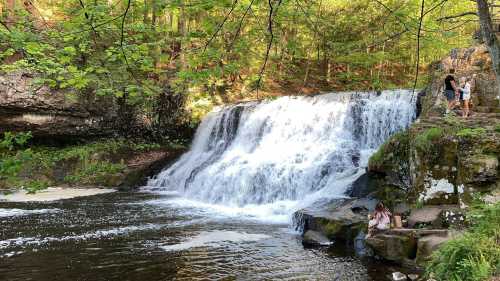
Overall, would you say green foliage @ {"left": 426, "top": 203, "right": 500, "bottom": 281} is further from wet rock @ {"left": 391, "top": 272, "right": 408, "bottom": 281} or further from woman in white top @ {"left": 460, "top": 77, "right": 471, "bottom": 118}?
woman in white top @ {"left": 460, "top": 77, "right": 471, "bottom": 118}

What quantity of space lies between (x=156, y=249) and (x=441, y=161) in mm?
6332

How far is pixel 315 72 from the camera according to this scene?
30.3 meters

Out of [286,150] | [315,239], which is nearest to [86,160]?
[286,150]

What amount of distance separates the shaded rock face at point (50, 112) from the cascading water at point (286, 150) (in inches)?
183

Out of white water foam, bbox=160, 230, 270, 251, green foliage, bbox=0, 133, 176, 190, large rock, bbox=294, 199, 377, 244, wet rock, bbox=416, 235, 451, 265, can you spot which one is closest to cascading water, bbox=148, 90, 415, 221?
large rock, bbox=294, 199, 377, 244

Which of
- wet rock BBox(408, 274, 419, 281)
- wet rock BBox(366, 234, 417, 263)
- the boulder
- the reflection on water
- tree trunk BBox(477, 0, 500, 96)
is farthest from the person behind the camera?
the boulder

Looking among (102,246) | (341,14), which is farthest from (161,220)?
Answer: (341,14)

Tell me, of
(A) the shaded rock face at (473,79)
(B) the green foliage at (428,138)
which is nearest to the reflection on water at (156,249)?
(B) the green foliage at (428,138)

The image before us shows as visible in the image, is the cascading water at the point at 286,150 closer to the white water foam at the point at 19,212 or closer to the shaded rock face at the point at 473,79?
the shaded rock face at the point at 473,79

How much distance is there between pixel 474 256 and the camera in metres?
5.37

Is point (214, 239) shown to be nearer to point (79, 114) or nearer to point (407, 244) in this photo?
point (407, 244)

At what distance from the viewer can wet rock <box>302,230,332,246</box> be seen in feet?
32.0

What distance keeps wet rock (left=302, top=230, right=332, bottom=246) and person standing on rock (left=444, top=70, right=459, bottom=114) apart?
5.44 metres

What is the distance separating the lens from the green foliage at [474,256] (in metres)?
4.98
